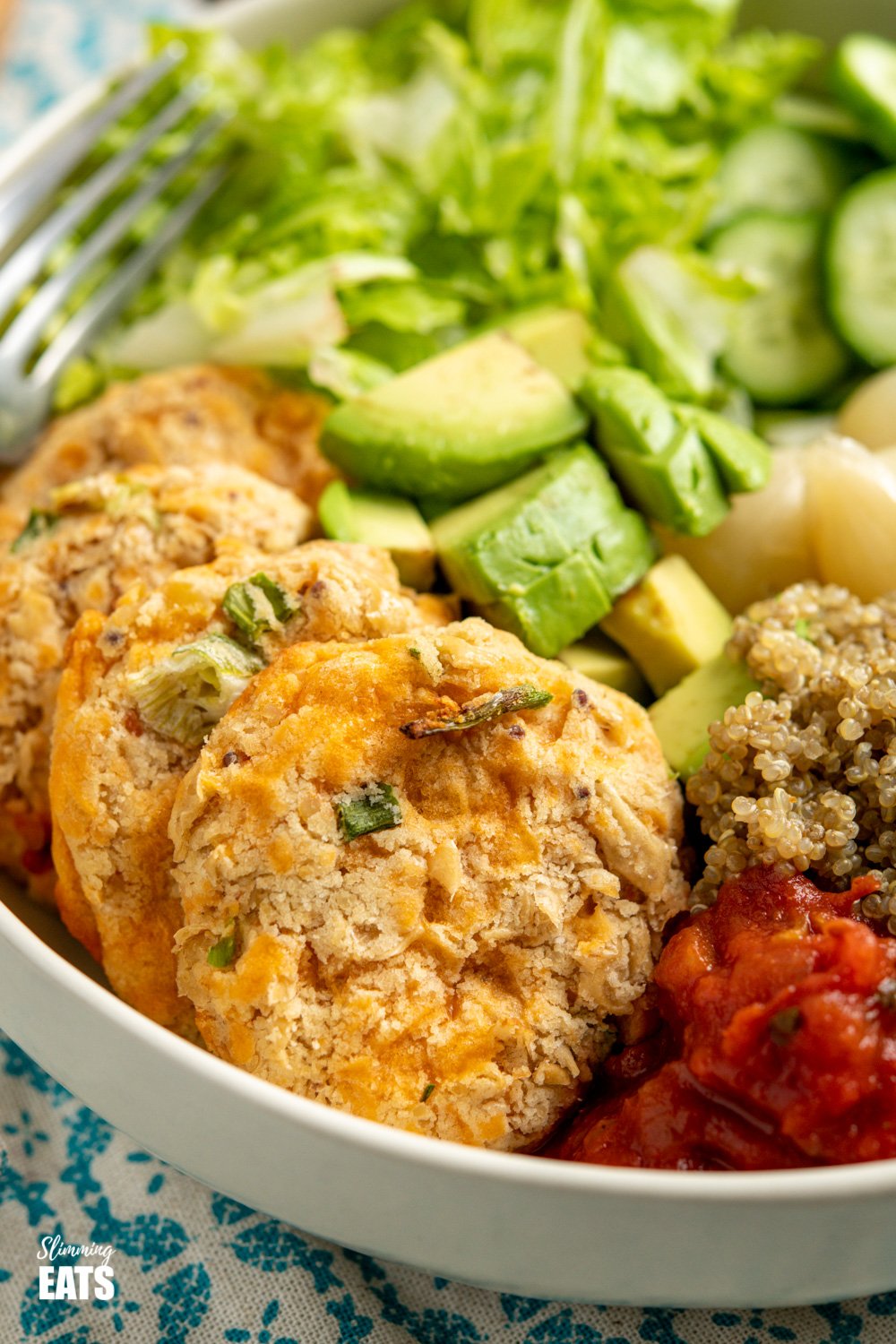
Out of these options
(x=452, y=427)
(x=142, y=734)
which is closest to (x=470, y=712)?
(x=142, y=734)

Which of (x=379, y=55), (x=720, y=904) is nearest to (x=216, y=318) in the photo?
(x=379, y=55)

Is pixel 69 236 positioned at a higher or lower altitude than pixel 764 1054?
higher

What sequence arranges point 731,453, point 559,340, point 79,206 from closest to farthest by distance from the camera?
point 731,453 < point 559,340 < point 79,206

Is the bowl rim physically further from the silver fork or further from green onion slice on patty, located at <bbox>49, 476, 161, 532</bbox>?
the silver fork

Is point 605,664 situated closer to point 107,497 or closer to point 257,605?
point 257,605

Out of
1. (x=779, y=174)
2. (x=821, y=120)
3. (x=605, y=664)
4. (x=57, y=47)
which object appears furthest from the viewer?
(x=57, y=47)

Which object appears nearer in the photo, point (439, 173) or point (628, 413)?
point (628, 413)

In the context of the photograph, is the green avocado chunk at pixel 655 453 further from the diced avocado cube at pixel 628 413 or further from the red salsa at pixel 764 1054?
the red salsa at pixel 764 1054

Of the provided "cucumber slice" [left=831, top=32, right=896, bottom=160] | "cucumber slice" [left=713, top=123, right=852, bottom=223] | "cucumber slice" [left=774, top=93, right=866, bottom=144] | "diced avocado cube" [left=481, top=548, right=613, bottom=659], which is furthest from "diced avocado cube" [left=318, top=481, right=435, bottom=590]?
"cucumber slice" [left=774, top=93, right=866, bottom=144]
